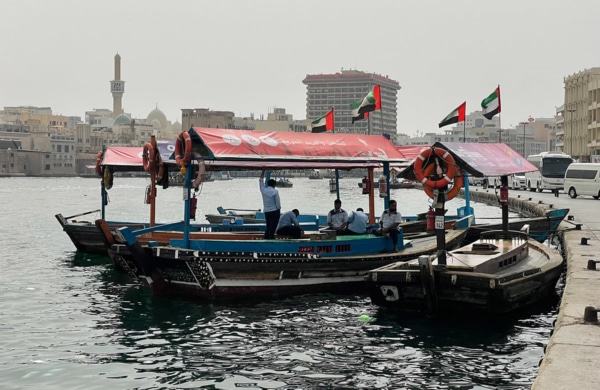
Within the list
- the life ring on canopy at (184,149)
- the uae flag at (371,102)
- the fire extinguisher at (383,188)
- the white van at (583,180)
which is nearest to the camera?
the life ring on canopy at (184,149)

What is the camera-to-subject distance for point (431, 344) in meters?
13.9

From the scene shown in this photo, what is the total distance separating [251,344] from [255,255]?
3742 millimetres

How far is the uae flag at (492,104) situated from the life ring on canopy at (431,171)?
11.7 meters

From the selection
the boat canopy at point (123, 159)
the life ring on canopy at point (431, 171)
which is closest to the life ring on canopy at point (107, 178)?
the boat canopy at point (123, 159)

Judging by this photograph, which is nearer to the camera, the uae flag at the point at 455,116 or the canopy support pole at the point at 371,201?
the canopy support pole at the point at 371,201

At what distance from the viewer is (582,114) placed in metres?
101

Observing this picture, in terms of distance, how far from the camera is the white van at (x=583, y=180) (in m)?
50.7

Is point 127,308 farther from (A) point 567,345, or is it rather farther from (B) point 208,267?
(A) point 567,345

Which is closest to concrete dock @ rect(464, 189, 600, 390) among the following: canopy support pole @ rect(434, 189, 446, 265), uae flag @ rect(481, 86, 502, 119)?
canopy support pole @ rect(434, 189, 446, 265)

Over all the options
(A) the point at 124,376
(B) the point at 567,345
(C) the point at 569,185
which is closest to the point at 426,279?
(B) the point at 567,345

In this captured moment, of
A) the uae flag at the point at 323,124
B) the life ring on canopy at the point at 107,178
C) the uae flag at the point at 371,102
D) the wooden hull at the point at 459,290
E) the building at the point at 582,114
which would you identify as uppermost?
the building at the point at 582,114

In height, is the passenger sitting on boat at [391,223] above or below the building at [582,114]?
below

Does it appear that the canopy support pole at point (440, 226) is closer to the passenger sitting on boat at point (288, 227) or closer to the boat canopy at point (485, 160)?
the boat canopy at point (485, 160)

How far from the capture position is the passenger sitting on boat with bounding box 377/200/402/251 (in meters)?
20.1
